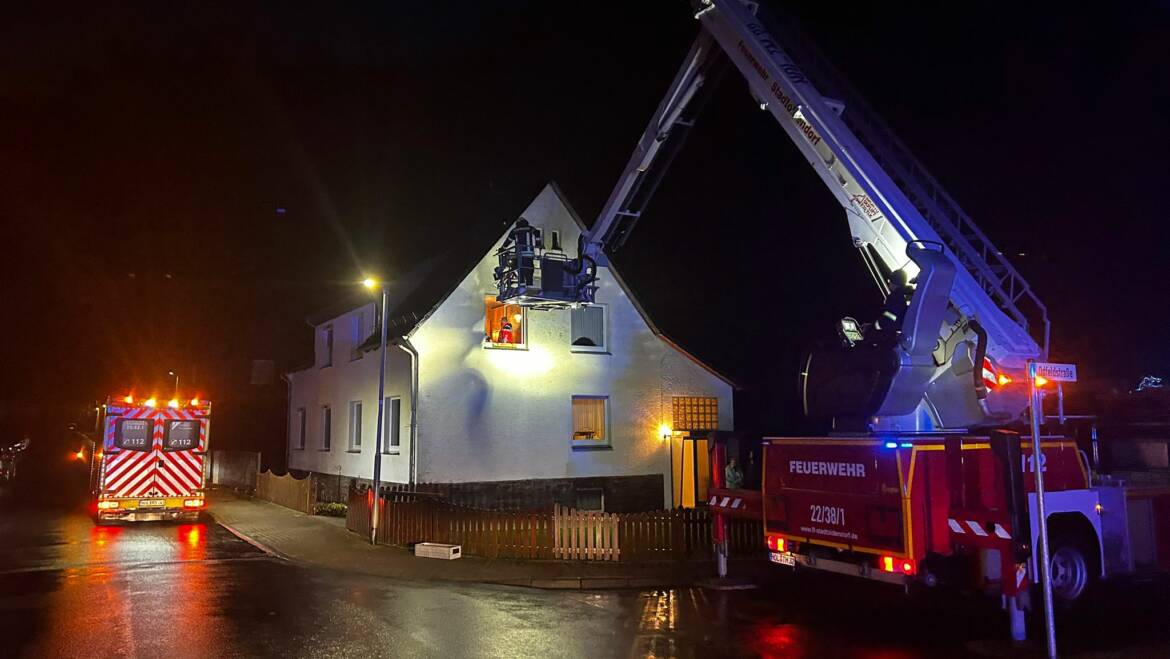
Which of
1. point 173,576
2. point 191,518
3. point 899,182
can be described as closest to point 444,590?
point 173,576

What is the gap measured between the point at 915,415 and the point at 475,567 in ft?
23.0

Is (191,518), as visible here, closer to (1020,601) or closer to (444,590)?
(444,590)

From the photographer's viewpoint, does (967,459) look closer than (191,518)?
Yes

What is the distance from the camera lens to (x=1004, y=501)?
7945mm

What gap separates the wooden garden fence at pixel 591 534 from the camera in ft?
42.9

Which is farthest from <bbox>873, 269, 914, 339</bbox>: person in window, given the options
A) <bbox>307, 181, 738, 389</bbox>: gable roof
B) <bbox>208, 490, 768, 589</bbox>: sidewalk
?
<bbox>307, 181, 738, 389</bbox>: gable roof

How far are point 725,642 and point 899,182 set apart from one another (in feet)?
22.0

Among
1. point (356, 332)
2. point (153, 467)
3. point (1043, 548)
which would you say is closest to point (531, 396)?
point (356, 332)

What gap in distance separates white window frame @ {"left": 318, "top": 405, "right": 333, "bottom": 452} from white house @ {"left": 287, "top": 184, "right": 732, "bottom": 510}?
4.42 ft

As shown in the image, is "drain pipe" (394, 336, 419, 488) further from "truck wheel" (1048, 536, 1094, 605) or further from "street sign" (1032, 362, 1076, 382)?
"street sign" (1032, 362, 1076, 382)

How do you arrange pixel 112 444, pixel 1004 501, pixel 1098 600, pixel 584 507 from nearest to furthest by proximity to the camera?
1. pixel 1004 501
2. pixel 1098 600
3. pixel 112 444
4. pixel 584 507

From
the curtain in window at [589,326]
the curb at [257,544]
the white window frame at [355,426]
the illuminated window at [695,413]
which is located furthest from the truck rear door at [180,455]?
the illuminated window at [695,413]

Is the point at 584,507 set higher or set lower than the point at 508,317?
lower

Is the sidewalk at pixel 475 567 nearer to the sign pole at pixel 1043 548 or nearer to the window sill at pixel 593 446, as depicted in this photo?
the sign pole at pixel 1043 548
